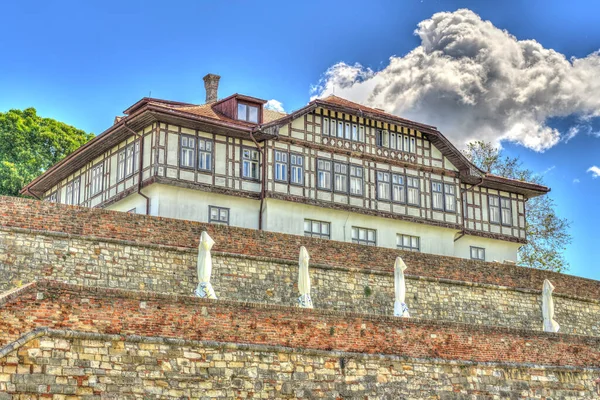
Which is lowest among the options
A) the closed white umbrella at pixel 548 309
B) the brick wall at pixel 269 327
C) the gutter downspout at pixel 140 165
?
the brick wall at pixel 269 327

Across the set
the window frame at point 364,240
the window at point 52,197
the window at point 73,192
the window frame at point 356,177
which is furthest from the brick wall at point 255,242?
the window at point 52,197

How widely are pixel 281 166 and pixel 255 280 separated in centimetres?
1054

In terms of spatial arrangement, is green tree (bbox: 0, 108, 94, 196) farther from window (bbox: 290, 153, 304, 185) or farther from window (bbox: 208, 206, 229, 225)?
window (bbox: 290, 153, 304, 185)

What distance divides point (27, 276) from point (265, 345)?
23.9ft

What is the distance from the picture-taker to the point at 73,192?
44094mm

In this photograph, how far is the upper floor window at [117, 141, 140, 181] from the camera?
39.0m

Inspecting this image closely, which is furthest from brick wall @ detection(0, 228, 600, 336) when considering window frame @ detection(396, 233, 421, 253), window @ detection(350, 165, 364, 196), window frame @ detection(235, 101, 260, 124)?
window frame @ detection(235, 101, 260, 124)

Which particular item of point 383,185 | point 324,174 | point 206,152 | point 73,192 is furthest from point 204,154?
point 383,185

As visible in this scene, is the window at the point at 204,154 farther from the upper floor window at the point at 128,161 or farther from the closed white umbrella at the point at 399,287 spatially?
the closed white umbrella at the point at 399,287

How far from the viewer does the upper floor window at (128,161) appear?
128 feet

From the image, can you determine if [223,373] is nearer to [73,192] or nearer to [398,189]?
[398,189]

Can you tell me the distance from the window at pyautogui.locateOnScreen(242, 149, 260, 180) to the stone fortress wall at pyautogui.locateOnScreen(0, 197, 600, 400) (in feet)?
25.0

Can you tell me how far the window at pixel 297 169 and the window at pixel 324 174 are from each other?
0.78 metres

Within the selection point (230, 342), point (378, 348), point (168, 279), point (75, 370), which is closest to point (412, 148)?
point (168, 279)
